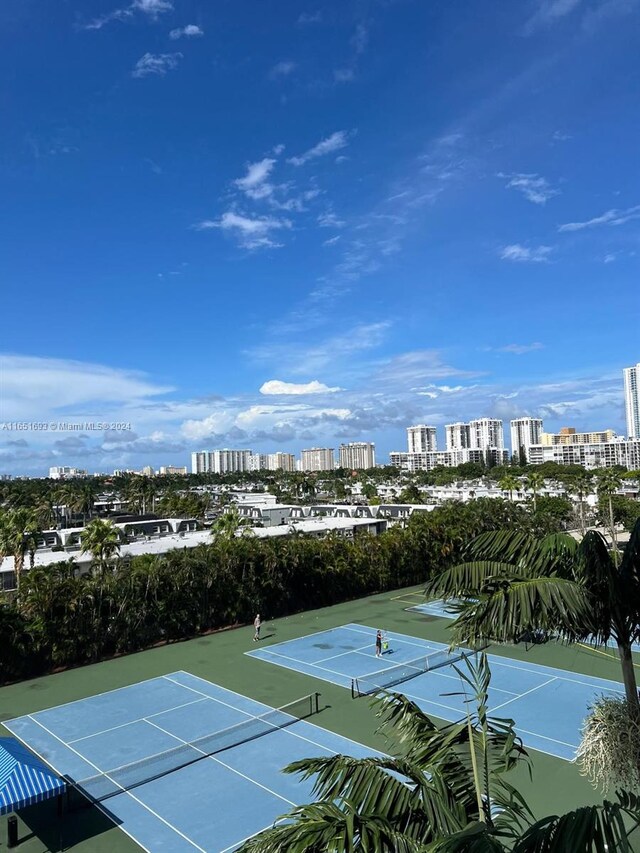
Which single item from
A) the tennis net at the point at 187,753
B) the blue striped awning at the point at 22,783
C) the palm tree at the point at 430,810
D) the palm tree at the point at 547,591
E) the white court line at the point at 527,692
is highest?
the palm tree at the point at 547,591

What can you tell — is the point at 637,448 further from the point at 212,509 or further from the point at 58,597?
the point at 58,597

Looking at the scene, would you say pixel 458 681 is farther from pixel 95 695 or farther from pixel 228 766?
pixel 95 695

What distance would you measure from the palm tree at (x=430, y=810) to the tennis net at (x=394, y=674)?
→ 48.7 feet

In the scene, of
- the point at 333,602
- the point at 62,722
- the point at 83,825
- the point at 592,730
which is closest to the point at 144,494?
the point at 333,602

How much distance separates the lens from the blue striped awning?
37.1 feet

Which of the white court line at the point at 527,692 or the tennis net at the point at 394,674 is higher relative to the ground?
the tennis net at the point at 394,674

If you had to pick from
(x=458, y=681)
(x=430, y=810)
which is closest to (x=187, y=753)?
(x=458, y=681)

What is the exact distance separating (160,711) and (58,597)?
6625 millimetres

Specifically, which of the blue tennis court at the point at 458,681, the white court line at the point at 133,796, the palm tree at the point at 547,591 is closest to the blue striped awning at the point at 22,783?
the white court line at the point at 133,796

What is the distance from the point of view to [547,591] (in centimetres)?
559

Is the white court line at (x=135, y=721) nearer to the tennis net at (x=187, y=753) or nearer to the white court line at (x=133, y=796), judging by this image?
the white court line at (x=133, y=796)

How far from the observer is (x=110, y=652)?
25281 mm

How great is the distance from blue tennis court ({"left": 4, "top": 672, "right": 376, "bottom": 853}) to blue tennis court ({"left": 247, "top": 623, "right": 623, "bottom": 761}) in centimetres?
376

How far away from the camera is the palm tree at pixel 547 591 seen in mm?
5516
